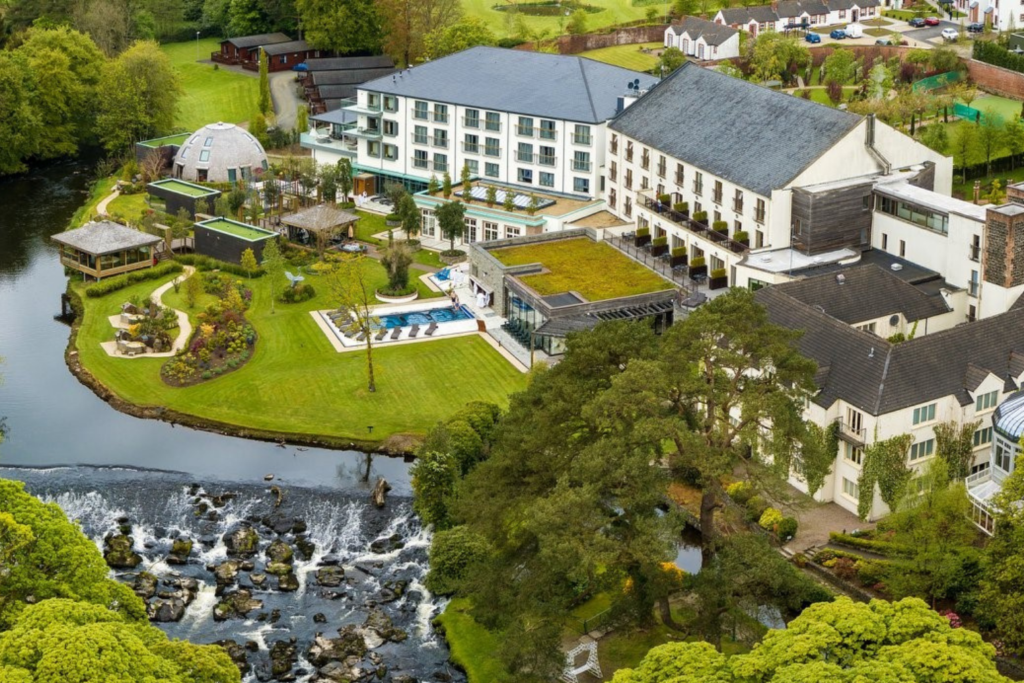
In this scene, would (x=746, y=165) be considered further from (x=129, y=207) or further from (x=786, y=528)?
(x=129, y=207)

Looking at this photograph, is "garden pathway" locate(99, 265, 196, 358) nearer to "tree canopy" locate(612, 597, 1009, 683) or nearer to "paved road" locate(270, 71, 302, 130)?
"paved road" locate(270, 71, 302, 130)

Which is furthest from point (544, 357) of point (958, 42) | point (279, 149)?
point (958, 42)

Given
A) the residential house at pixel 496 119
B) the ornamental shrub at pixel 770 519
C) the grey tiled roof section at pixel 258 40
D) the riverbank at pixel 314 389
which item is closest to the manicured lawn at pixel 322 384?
the riverbank at pixel 314 389

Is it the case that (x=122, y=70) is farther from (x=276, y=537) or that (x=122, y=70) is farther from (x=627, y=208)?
(x=276, y=537)

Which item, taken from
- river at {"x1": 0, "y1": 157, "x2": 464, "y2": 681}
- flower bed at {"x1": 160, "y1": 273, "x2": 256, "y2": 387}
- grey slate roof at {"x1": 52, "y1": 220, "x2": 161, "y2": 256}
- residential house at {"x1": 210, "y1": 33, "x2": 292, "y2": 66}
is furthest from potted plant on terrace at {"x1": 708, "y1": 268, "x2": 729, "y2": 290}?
residential house at {"x1": 210, "y1": 33, "x2": 292, "y2": 66}

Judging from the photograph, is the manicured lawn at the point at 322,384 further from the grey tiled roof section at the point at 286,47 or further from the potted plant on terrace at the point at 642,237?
the grey tiled roof section at the point at 286,47

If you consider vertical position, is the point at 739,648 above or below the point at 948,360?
below
